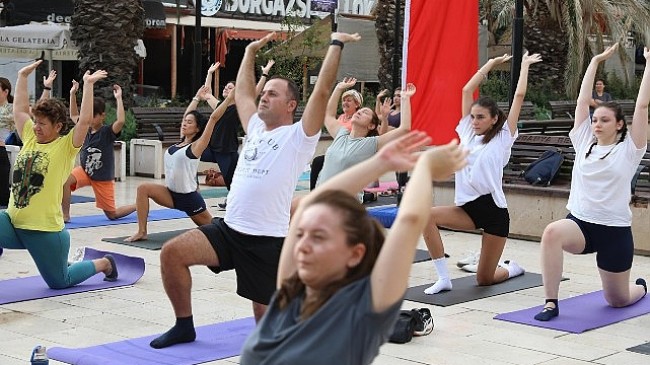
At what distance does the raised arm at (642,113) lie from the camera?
24.9 feet

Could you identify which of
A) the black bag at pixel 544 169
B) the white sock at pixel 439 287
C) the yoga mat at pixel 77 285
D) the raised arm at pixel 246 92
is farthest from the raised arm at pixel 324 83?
the black bag at pixel 544 169

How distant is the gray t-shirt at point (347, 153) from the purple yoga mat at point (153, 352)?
1.75 metres

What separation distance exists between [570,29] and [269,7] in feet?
32.5

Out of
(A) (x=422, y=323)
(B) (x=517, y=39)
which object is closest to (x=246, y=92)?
(A) (x=422, y=323)

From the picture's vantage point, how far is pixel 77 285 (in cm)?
897

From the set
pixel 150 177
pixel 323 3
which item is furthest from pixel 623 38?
pixel 150 177

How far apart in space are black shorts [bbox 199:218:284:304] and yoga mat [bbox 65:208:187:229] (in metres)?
6.33

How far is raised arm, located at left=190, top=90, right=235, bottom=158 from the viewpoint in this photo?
9.88 metres

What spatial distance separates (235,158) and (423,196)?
36.2 feet

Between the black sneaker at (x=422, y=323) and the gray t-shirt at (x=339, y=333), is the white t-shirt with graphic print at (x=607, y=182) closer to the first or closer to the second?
the black sneaker at (x=422, y=323)

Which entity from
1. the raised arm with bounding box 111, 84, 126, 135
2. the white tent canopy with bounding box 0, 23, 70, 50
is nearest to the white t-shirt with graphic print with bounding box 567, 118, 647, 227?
the raised arm with bounding box 111, 84, 126, 135

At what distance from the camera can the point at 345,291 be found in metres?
3.13

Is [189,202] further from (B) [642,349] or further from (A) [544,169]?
(B) [642,349]

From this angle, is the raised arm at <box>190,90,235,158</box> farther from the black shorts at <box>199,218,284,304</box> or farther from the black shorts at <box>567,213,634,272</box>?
the black shorts at <box>199,218,284,304</box>
